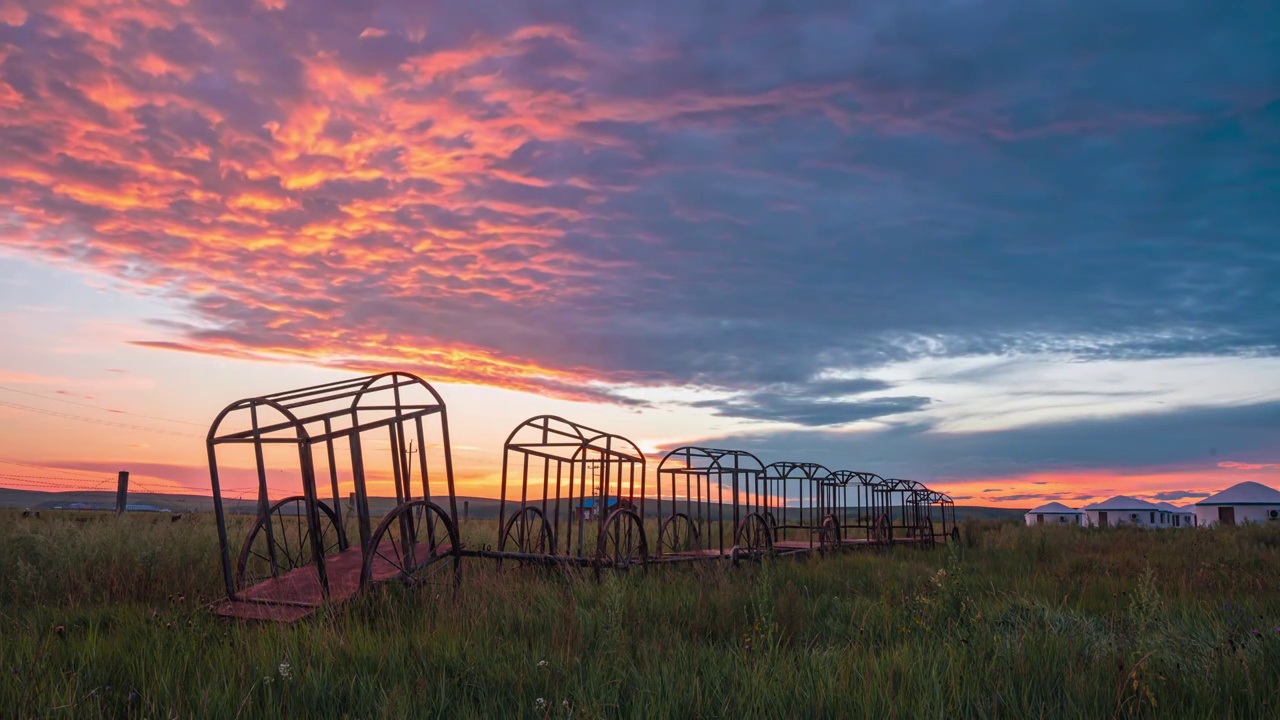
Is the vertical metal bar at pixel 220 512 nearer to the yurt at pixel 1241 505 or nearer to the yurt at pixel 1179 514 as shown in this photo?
the yurt at pixel 1241 505

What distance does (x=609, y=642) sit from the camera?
5.88 metres

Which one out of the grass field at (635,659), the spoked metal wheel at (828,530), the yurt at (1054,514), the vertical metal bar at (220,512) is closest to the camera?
the grass field at (635,659)

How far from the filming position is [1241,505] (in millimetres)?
66375

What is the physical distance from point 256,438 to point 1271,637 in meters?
9.22

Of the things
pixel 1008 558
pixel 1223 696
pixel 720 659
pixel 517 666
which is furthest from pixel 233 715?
pixel 1008 558

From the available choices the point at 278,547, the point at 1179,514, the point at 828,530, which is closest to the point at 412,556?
the point at 278,547

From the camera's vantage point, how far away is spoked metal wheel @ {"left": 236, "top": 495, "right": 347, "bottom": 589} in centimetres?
884

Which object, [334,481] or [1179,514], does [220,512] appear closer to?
[334,481]

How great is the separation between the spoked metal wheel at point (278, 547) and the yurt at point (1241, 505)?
71652 mm

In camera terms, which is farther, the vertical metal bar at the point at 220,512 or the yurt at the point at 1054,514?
the yurt at the point at 1054,514

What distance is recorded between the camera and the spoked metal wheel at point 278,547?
29.0 ft

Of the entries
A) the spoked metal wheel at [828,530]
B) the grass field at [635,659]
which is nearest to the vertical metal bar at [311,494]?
the grass field at [635,659]

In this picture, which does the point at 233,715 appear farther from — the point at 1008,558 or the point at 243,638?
the point at 1008,558

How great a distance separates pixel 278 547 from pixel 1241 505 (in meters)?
78.8
